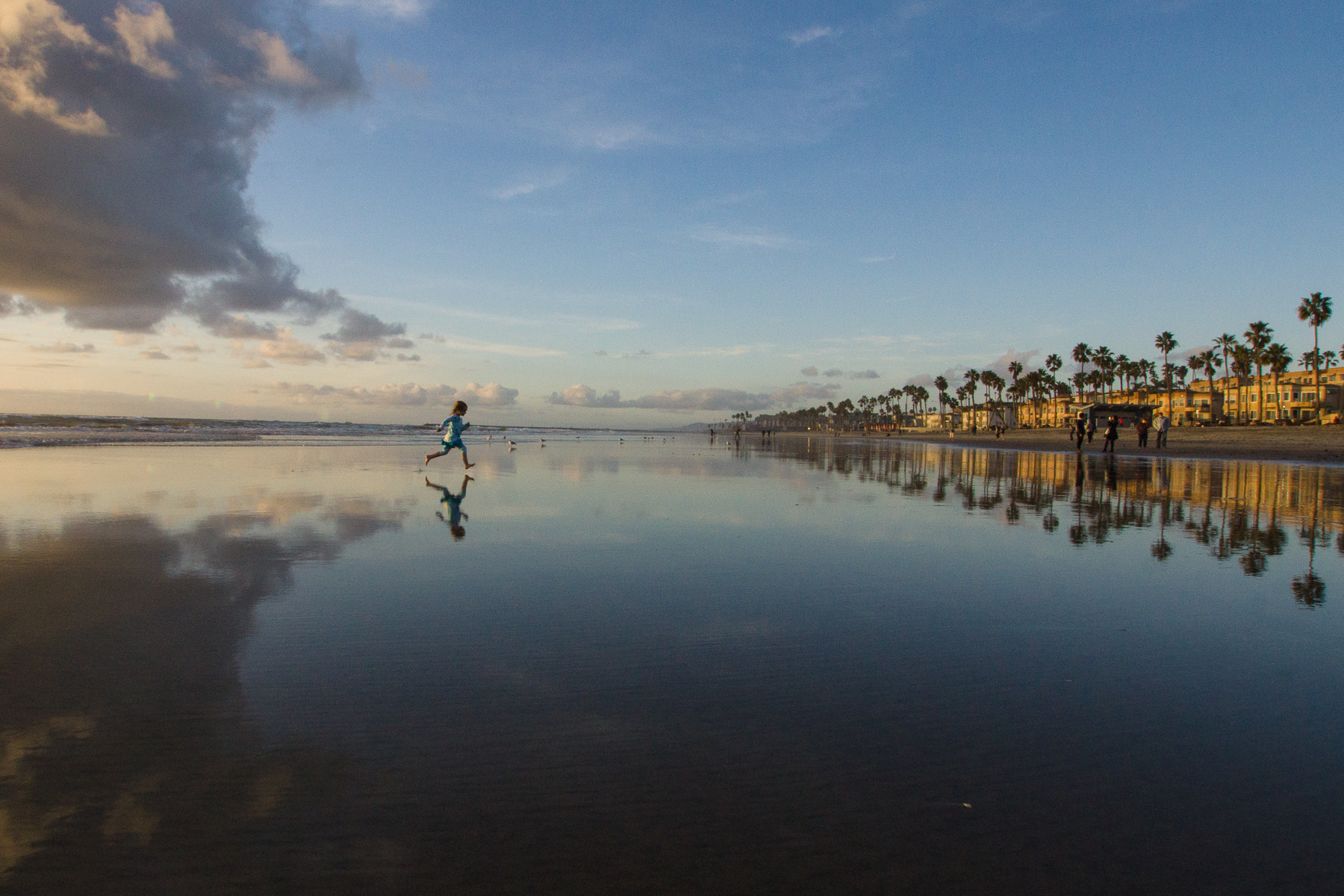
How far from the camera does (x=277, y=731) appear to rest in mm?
3252

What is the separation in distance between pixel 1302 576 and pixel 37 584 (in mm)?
11935

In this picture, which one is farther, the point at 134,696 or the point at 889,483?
the point at 889,483

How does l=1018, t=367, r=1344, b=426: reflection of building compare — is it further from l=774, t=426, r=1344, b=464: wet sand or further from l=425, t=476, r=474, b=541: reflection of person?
l=425, t=476, r=474, b=541: reflection of person

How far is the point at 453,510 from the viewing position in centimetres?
1121

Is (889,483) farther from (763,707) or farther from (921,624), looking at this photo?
(763,707)

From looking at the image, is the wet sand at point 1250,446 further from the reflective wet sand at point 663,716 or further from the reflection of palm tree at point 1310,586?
the reflective wet sand at point 663,716

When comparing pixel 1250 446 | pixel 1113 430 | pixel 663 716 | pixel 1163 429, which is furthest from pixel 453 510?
pixel 1250 446

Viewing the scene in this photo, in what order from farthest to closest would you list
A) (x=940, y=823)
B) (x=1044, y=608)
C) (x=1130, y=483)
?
(x=1130, y=483) < (x=1044, y=608) < (x=940, y=823)

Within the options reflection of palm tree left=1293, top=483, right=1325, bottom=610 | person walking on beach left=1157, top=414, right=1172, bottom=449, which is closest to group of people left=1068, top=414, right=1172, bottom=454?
person walking on beach left=1157, top=414, right=1172, bottom=449

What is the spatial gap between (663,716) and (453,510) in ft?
27.9

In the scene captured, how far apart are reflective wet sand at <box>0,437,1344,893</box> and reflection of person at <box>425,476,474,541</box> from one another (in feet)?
2.91

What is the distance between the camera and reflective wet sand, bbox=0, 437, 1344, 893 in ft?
7.88

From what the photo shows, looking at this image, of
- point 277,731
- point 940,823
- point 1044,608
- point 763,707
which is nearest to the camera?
point 940,823

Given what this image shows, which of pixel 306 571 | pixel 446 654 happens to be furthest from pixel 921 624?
pixel 306 571
